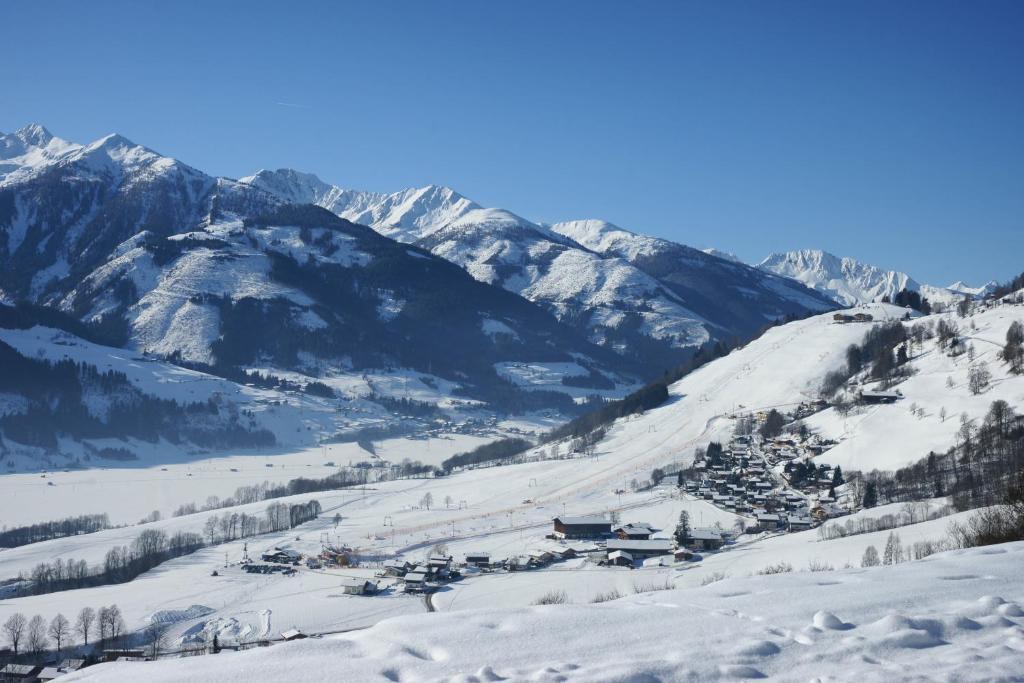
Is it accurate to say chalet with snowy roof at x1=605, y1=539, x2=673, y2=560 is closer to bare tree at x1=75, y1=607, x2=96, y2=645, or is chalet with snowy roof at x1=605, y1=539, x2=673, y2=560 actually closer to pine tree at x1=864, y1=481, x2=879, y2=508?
pine tree at x1=864, y1=481, x2=879, y2=508

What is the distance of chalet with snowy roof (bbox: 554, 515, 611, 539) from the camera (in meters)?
54.4

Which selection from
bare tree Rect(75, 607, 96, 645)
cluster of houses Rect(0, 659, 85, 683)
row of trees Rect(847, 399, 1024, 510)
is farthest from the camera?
row of trees Rect(847, 399, 1024, 510)

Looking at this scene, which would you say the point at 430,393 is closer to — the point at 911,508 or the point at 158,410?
the point at 158,410

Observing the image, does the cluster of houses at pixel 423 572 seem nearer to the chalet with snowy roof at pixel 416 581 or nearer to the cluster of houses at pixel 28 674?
the chalet with snowy roof at pixel 416 581

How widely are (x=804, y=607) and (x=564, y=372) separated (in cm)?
18951

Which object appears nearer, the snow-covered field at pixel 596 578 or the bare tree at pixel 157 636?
the snow-covered field at pixel 596 578

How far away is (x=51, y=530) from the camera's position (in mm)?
71625

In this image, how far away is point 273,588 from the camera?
44906mm

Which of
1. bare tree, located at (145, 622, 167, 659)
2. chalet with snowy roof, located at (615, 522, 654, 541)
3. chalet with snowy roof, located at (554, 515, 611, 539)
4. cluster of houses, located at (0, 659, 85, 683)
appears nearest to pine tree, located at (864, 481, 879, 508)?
chalet with snowy roof, located at (615, 522, 654, 541)

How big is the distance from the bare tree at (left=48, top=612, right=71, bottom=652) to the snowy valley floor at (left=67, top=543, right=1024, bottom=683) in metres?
32.2

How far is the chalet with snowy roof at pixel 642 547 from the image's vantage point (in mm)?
47406

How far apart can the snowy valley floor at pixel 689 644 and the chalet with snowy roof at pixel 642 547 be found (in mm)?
37849

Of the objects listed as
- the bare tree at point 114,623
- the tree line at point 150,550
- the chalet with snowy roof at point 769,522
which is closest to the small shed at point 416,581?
the bare tree at point 114,623

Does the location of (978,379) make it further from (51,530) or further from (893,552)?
(51,530)
